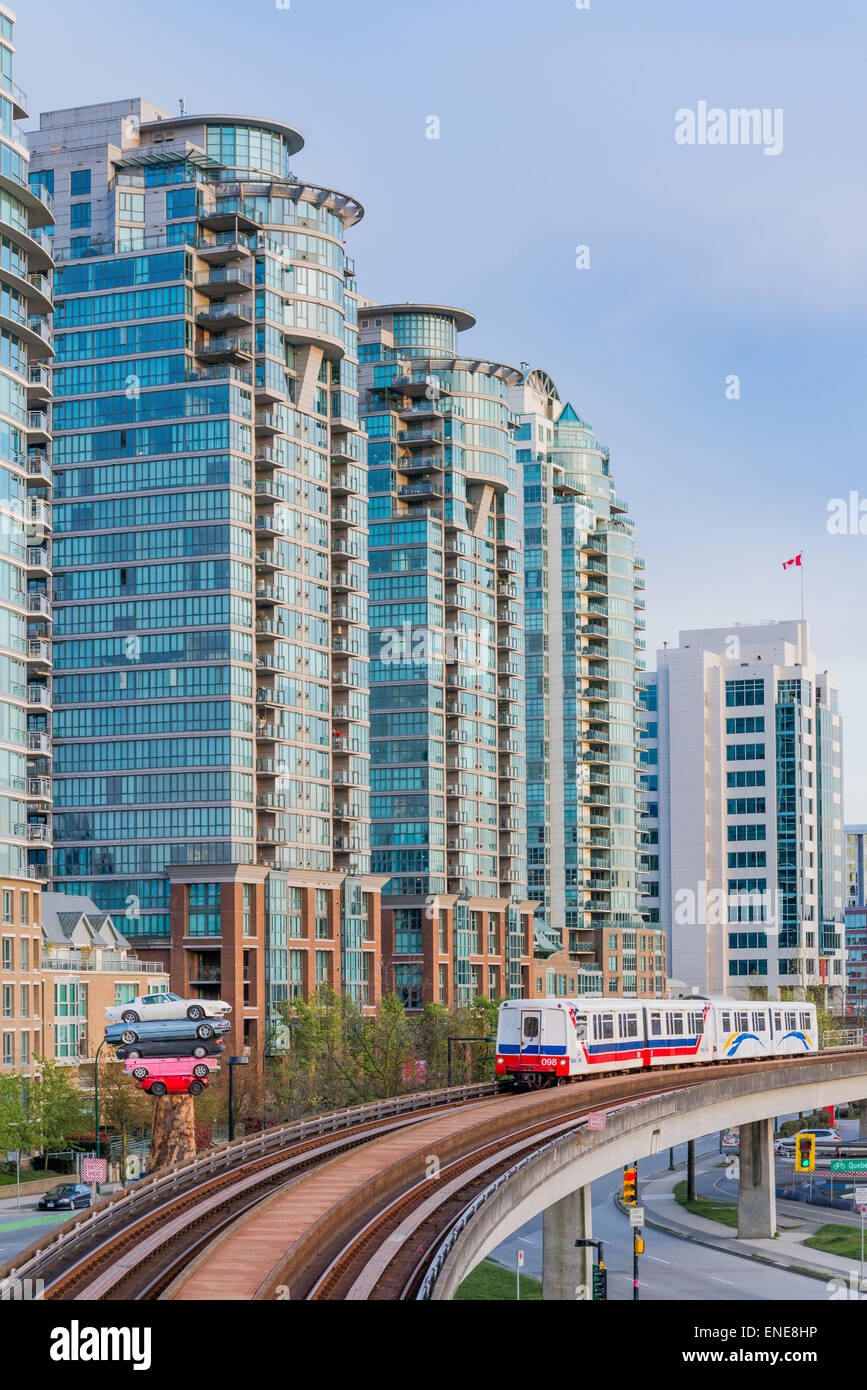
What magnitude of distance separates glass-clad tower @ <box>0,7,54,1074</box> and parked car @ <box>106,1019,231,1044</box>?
4487cm

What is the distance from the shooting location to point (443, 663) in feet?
593

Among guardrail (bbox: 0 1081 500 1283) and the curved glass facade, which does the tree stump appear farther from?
the curved glass facade

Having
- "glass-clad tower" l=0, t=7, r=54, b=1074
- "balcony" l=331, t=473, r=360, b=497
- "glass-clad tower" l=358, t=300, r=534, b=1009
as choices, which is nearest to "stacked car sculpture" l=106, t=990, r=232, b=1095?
"glass-clad tower" l=0, t=7, r=54, b=1074

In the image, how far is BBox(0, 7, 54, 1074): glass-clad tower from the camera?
10331 cm

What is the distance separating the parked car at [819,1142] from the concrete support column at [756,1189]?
A: 26090mm

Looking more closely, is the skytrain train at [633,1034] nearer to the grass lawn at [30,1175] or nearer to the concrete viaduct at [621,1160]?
the concrete viaduct at [621,1160]

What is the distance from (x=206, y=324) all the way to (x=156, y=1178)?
104 metres

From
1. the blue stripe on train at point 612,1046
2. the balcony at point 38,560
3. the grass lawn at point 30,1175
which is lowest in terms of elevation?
the grass lawn at point 30,1175

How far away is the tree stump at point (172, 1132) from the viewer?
60938mm

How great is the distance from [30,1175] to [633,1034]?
121 feet

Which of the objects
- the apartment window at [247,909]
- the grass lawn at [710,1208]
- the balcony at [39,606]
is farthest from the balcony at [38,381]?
the grass lawn at [710,1208]

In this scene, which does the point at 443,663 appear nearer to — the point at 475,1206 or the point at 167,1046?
the point at 167,1046
